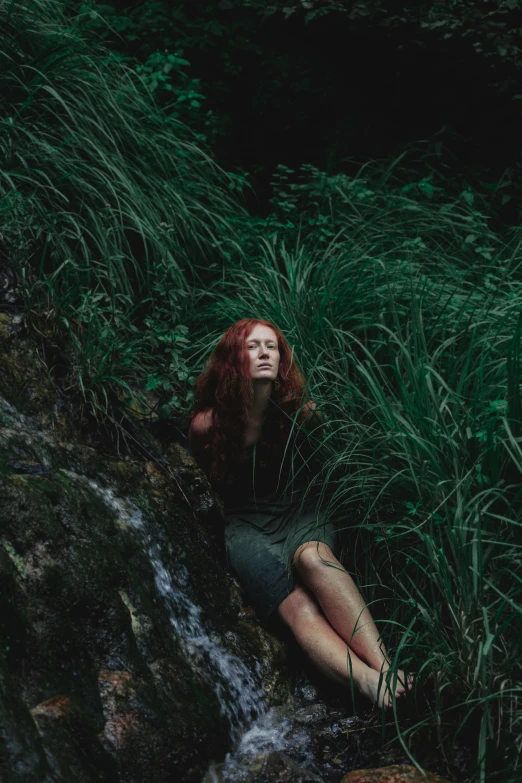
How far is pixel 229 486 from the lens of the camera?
284 cm

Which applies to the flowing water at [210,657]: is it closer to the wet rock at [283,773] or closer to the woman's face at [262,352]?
the wet rock at [283,773]

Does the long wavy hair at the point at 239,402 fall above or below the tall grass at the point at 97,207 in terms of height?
below

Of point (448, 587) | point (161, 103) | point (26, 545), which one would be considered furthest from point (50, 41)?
point (448, 587)

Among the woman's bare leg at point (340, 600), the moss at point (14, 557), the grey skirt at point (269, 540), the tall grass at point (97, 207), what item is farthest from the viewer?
the tall grass at point (97, 207)

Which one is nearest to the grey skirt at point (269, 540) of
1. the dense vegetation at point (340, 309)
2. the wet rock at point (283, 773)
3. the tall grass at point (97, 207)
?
the dense vegetation at point (340, 309)

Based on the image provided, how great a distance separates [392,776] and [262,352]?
4.65ft

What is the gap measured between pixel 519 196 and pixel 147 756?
12.8 ft

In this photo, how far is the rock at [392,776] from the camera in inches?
72.6

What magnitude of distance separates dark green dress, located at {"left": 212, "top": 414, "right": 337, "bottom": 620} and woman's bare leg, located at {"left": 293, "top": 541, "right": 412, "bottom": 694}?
7 cm

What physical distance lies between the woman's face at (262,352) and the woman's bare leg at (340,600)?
0.62 metres

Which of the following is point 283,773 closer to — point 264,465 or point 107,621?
point 107,621

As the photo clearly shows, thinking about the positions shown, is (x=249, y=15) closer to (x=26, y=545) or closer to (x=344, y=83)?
(x=344, y=83)

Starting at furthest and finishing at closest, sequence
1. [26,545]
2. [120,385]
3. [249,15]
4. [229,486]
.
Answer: [249,15], [120,385], [229,486], [26,545]

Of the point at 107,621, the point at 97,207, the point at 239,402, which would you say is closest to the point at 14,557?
the point at 107,621
